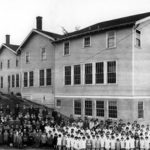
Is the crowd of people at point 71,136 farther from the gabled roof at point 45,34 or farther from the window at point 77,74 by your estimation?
the gabled roof at point 45,34

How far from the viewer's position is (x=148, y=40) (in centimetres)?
2612

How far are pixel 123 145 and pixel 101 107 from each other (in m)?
9.26

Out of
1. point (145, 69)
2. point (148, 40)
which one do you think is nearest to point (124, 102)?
point (145, 69)

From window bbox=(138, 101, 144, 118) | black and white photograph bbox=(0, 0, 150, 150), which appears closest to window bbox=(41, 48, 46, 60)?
black and white photograph bbox=(0, 0, 150, 150)

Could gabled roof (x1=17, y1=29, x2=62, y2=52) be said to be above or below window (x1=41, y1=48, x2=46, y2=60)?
above

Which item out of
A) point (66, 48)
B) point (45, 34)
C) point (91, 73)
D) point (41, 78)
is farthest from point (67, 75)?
point (45, 34)

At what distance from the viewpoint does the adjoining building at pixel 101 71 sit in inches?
953

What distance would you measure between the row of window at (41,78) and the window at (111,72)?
31.2 feet

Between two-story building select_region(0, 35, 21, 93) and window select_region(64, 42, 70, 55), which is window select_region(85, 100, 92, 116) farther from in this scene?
two-story building select_region(0, 35, 21, 93)

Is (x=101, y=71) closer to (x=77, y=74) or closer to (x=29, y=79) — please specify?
(x=77, y=74)

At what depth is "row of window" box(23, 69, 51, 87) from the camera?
109 ft

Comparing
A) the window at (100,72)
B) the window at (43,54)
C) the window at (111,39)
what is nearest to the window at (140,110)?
the window at (100,72)

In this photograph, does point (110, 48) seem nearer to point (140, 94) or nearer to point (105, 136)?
point (140, 94)

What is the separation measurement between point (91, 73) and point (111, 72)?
2.41 metres
